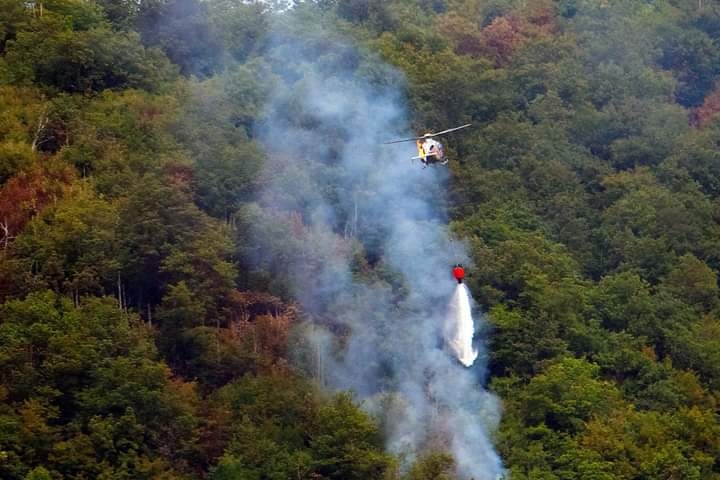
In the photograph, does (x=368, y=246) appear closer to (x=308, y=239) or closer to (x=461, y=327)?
(x=308, y=239)

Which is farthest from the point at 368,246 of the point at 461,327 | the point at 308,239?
the point at 461,327

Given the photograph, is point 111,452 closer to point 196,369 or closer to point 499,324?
point 196,369

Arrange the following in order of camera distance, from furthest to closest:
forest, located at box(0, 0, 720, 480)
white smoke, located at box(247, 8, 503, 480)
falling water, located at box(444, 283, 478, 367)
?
falling water, located at box(444, 283, 478, 367) → white smoke, located at box(247, 8, 503, 480) → forest, located at box(0, 0, 720, 480)

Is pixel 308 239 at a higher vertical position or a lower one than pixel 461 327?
higher

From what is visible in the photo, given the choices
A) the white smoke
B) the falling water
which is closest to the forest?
the white smoke

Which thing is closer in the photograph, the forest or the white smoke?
the forest

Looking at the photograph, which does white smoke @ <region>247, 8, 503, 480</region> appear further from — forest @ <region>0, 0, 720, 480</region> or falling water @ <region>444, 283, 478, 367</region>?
falling water @ <region>444, 283, 478, 367</region>

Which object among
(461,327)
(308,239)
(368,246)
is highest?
(308,239)
